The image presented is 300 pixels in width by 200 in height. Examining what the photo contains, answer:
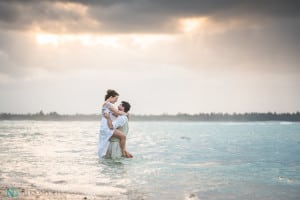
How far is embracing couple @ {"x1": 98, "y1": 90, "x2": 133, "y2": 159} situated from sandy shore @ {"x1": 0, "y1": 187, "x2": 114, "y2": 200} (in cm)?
626

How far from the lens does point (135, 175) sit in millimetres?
11492

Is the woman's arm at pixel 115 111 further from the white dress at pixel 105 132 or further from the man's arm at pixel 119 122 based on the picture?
the man's arm at pixel 119 122

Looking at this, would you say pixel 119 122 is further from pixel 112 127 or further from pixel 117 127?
pixel 112 127

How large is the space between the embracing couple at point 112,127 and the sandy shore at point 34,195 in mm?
6259

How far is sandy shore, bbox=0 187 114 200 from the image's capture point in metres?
7.95

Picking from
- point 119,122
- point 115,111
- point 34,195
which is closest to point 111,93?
point 115,111

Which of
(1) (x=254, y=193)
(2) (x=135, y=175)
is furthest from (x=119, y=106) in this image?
(1) (x=254, y=193)

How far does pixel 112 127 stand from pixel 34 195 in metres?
6.93

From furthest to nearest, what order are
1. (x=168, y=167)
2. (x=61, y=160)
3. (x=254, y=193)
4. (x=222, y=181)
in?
(x=61, y=160), (x=168, y=167), (x=222, y=181), (x=254, y=193)

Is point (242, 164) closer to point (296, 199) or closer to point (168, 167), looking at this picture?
point (168, 167)

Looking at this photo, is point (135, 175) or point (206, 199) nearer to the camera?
point (206, 199)

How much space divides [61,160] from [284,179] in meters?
7.83

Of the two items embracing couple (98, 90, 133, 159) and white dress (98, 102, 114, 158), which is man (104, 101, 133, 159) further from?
white dress (98, 102, 114, 158)

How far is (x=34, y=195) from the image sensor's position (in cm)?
821
